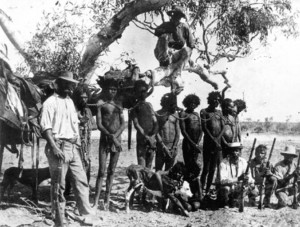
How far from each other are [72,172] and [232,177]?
3.05 metres

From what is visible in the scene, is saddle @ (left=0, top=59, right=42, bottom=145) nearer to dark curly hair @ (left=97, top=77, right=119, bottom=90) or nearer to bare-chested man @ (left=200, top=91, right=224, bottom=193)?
dark curly hair @ (left=97, top=77, right=119, bottom=90)

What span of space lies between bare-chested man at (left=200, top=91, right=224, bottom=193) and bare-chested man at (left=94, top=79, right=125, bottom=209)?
183cm

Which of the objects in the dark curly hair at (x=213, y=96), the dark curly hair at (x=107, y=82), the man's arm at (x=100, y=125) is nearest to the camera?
the man's arm at (x=100, y=125)

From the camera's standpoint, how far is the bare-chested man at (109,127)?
6715mm

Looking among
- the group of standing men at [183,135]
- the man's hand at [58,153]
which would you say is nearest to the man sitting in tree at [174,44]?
the group of standing men at [183,135]

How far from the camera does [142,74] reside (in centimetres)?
762

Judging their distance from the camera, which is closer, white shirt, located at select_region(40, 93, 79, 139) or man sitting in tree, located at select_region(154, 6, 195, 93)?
white shirt, located at select_region(40, 93, 79, 139)

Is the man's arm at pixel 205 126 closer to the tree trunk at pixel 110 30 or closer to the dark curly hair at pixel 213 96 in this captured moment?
the dark curly hair at pixel 213 96

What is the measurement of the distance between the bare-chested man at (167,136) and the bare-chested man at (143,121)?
19 centimetres

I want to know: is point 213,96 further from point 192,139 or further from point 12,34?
point 12,34

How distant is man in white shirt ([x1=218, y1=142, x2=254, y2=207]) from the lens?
729 centimetres

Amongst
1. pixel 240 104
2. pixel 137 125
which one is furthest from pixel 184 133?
pixel 240 104

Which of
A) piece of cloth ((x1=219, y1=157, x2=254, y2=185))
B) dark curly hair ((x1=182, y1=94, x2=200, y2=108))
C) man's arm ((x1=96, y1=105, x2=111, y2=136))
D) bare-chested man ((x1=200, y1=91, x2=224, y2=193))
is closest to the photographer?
man's arm ((x1=96, y1=105, x2=111, y2=136))

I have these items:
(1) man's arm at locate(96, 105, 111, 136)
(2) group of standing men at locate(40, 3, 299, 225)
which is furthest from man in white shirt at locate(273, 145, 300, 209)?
(1) man's arm at locate(96, 105, 111, 136)
